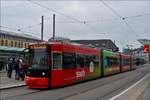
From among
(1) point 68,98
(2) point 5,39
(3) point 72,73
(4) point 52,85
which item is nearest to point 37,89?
(4) point 52,85

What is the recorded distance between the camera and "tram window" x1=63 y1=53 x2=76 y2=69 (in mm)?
25812

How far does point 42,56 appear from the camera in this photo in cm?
2409

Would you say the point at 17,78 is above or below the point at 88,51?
below

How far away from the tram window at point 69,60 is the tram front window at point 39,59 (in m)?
1.92

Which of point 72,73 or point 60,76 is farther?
point 72,73

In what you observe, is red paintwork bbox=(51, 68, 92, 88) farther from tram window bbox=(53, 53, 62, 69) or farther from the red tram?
tram window bbox=(53, 53, 62, 69)

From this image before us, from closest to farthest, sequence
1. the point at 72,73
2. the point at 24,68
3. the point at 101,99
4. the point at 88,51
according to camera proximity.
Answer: the point at 101,99 < the point at 72,73 < the point at 24,68 < the point at 88,51

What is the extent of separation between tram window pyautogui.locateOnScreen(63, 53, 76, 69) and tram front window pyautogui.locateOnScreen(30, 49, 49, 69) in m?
1.92

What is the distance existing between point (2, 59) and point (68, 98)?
3011cm

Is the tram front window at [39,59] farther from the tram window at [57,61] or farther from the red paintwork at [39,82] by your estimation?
the red paintwork at [39,82]

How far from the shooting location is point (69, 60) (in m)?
26.9

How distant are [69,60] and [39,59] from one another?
128 inches

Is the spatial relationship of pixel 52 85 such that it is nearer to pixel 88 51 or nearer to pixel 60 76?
pixel 60 76

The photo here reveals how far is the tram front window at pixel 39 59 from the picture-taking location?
23922 millimetres
